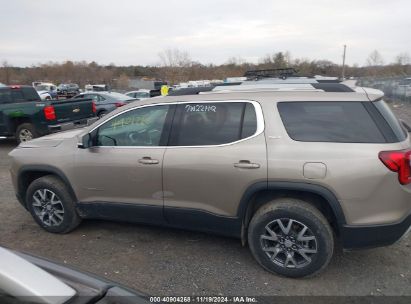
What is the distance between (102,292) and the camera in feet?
6.01

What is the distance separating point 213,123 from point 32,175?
2509 millimetres

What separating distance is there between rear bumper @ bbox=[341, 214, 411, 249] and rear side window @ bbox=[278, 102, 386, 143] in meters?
0.74

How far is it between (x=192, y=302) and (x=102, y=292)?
1.33 metres

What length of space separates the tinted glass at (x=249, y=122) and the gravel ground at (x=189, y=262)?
4.35 feet

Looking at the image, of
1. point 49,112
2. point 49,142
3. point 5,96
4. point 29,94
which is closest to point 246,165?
point 49,142

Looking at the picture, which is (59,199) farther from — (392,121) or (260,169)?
(392,121)

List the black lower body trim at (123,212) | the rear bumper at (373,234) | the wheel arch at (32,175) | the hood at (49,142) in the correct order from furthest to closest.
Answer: the hood at (49,142) < the wheel arch at (32,175) < the black lower body trim at (123,212) < the rear bumper at (373,234)

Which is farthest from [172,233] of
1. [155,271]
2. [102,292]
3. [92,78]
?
[92,78]

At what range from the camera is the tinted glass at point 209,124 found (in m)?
3.40

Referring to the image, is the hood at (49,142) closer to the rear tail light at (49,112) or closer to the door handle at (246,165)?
the door handle at (246,165)

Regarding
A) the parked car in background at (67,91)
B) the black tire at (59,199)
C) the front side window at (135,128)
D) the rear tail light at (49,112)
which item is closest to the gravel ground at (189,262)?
the black tire at (59,199)

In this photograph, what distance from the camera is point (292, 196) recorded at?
10.6ft

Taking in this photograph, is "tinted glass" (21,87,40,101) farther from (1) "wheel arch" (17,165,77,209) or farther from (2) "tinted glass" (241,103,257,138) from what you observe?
(2) "tinted glass" (241,103,257,138)

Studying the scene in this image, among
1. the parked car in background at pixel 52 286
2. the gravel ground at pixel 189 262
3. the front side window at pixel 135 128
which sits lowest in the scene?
the gravel ground at pixel 189 262
